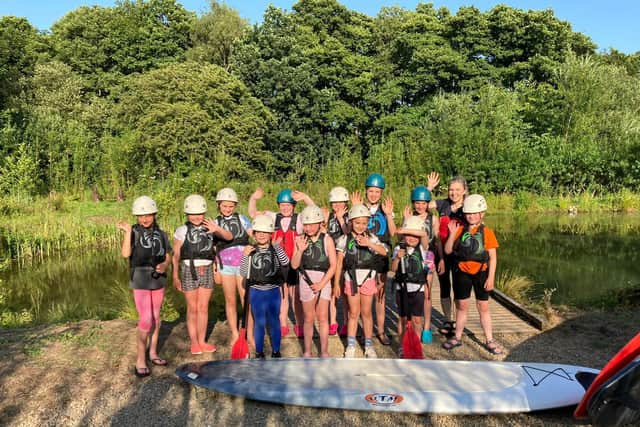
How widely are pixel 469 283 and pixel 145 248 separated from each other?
11.5 feet

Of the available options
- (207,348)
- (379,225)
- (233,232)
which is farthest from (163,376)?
(379,225)

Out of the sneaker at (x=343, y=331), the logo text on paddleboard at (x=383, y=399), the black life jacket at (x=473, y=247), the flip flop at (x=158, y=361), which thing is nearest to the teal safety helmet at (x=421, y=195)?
the black life jacket at (x=473, y=247)

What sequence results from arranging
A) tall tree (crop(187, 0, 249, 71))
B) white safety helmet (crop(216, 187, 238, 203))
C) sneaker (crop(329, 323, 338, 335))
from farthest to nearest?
tall tree (crop(187, 0, 249, 71)), sneaker (crop(329, 323, 338, 335)), white safety helmet (crop(216, 187, 238, 203))

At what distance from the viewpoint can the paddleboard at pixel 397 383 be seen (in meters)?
4.30

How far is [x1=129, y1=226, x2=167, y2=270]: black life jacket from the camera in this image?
5.01 m

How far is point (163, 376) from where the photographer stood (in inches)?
→ 203

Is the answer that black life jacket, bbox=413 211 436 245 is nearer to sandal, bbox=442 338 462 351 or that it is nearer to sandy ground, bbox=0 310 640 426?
sandal, bbox=442 338 462 351

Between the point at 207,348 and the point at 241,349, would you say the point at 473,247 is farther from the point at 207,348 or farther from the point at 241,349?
the point at 207,348

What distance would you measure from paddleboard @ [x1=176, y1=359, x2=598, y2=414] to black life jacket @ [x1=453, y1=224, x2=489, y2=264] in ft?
3.69

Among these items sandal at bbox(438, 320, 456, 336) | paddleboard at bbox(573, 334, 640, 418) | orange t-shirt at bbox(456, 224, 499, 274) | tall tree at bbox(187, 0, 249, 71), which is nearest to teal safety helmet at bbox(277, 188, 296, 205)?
orange t-shirt at bbox(456, 224, 499, 274)

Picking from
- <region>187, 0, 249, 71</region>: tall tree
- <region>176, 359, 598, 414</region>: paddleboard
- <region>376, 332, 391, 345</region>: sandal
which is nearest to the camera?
<region>176, 359, 598, 414</region>: paddleboard

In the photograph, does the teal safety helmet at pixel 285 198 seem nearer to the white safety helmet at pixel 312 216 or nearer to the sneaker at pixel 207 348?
the white safety helmet at pixel 312 216

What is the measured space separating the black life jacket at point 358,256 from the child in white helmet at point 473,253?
1029 mm

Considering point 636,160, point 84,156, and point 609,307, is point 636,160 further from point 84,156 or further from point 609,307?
point 84,156
